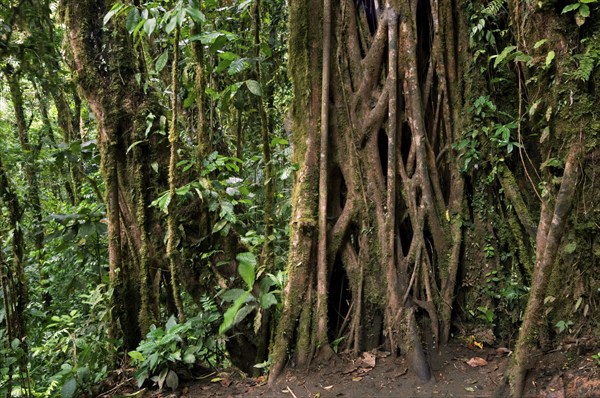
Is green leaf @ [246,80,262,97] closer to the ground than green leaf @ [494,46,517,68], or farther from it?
farther from it

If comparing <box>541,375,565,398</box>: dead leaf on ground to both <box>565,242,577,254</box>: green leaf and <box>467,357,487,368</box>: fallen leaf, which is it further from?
<box>565,242,577,254</box>: green leaf

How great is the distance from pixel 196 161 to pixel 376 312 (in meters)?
1.84

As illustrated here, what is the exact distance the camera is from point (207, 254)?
369 centimetres

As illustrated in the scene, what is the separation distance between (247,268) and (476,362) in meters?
1.70

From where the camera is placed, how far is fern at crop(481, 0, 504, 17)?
332cm

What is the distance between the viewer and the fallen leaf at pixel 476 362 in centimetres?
304

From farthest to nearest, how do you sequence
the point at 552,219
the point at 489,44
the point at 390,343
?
the point at 489,44 < the point at 390,343 < the point at 552,219

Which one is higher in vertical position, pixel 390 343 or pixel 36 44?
pixel 36 44

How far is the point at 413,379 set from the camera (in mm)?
2959

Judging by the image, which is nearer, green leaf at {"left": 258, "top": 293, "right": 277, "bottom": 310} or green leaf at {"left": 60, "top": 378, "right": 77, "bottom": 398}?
green leaf at {"left": 60, "top": 378, "right": 77, "bottom": 398}

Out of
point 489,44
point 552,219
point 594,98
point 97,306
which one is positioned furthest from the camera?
point 97,306

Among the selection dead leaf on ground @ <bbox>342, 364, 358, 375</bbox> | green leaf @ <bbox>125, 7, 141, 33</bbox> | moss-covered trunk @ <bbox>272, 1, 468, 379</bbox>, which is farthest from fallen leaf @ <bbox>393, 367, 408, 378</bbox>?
green leaf @ <bbox>125, 7, 141, 33</bbox>

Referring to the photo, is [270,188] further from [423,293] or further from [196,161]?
[423,293]

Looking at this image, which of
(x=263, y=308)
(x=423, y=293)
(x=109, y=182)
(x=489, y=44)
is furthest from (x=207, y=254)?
(x=489, y=44)
